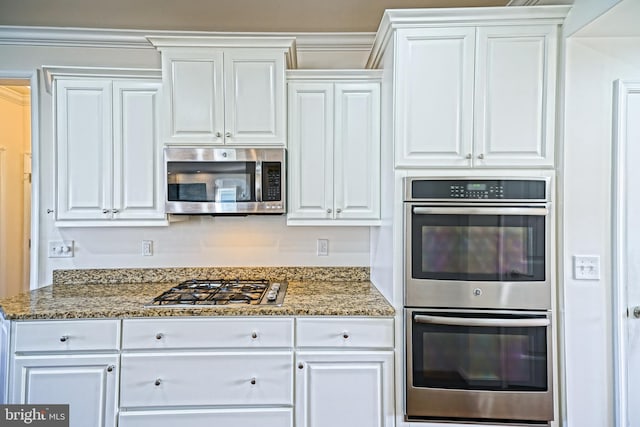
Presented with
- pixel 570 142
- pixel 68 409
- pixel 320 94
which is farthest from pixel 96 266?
pixel 570 142

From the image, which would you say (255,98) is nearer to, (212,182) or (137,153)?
(212,182)

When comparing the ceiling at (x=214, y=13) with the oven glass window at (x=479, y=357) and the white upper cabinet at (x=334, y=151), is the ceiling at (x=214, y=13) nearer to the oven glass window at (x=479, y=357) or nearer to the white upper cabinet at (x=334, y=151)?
the white upper cabinet at (x=334, y=151)

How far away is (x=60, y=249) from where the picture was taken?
8.28 feet

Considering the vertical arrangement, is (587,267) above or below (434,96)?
below

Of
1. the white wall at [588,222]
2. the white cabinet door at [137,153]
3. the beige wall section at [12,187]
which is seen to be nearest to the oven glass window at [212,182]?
the white cabinet door at [137,153]

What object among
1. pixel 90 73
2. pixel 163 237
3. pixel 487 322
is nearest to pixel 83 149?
pixel 90 73

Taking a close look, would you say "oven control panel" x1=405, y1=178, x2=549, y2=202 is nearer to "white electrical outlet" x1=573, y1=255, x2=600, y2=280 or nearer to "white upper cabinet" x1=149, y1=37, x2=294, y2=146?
"white electrical outlet" x1=573, y1=255, x2=600, y2=280

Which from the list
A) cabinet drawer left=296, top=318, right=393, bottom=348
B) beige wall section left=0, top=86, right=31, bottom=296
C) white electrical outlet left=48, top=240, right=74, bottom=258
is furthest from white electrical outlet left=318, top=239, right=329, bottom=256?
beige wall section left=0, top=86, right=31, bottom=296

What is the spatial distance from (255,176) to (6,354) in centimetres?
159

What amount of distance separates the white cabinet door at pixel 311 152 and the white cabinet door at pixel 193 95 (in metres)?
0.46

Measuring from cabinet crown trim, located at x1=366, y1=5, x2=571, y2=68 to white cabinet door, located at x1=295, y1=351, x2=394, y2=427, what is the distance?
1.76 metres

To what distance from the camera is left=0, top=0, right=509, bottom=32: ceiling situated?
7.35ft

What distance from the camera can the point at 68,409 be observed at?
1.80m

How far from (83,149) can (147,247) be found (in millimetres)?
776
